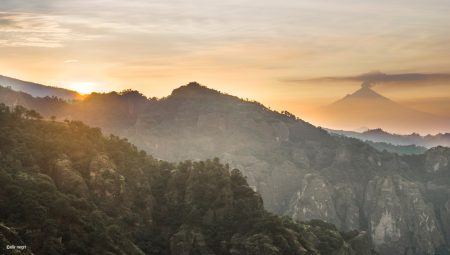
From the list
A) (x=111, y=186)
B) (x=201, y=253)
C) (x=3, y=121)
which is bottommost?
(x=201, y=253)

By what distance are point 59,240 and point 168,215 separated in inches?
2459

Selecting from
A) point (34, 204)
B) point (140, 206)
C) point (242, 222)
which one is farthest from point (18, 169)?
point (242, 222)

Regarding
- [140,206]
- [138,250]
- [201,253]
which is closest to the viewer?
[138,250]

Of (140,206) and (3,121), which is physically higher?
(3,121)

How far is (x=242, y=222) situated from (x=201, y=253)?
68.0 ft

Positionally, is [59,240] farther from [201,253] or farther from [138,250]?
[201,253]

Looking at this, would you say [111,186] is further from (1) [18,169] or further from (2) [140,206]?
(1) [18,169]

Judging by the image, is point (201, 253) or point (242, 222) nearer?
point (201, 253)

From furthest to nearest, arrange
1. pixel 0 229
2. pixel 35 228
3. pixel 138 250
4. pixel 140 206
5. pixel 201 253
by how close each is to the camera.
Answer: pixel 140 206 → pixel 201 253 → pixel 138 250 → pixel 35 228 → pixel 0 229

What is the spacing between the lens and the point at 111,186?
186000 mm

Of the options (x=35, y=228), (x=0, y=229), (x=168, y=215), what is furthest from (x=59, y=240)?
(x=168, y=215)

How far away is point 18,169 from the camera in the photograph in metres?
168

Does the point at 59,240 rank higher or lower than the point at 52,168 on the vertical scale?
lower

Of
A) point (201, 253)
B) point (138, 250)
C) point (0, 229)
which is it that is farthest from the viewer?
point (201, 253)
